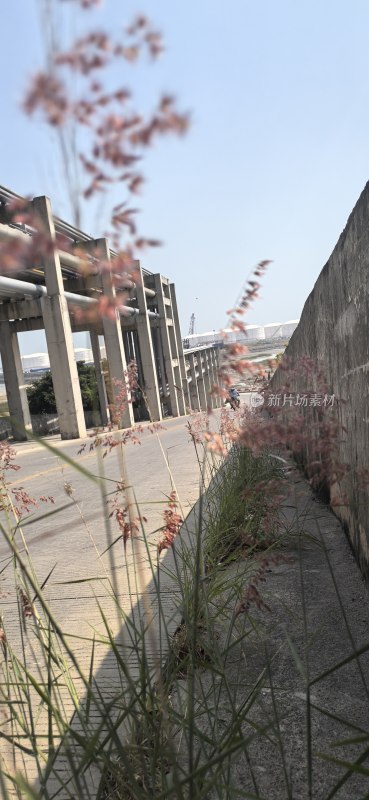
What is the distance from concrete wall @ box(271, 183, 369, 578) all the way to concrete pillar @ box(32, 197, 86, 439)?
1854cm

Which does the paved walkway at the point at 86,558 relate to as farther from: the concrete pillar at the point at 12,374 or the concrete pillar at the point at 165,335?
the concrete pillar at the point at 165,335

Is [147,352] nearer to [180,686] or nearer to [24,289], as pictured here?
[24,289]

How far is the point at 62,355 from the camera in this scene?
2320cm

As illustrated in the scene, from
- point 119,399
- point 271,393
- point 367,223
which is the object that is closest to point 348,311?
point 367,223

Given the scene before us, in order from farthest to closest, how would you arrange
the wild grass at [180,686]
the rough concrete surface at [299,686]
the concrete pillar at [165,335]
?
the concrete pillar at [165,335], the rough concrete surface at [299,686], the wild grass at [180,686]

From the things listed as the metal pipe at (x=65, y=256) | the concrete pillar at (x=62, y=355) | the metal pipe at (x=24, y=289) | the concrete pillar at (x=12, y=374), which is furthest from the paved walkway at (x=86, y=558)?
the concrete pillar at (x=12, y=374)

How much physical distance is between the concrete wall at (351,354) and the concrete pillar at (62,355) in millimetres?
18545

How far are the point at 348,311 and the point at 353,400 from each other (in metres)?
0.48

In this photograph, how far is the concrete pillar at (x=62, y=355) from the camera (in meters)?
22.5

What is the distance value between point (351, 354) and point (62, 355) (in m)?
20.4

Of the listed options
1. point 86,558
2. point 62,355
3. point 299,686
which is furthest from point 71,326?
point 299,686

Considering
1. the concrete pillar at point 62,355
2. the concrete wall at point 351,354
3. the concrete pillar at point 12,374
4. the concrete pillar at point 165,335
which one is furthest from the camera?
the concrete pillar at point 165,335

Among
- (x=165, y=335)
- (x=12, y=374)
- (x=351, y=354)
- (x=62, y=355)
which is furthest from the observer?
(x=165, y=335)

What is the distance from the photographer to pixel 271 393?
2344 mm
